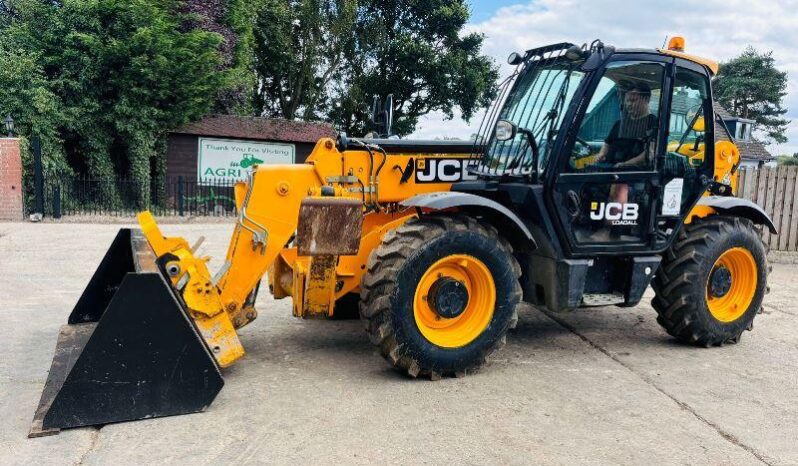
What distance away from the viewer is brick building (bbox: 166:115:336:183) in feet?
64.8

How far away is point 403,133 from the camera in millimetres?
29531

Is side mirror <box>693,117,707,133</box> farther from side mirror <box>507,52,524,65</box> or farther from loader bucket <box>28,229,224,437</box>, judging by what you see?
loader bucket <box>28,229,224,437</box>

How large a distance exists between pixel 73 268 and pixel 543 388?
7236 mm

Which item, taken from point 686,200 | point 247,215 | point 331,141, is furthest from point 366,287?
point 686,200

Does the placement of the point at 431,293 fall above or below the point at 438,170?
below

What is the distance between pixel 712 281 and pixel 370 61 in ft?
85.6

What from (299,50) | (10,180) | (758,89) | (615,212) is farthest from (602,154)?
(758,89)

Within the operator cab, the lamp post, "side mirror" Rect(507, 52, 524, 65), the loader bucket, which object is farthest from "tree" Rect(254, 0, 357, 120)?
the loader bucket

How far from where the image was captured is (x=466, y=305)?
471 centimetres

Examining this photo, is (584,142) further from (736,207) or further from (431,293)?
(736,207)

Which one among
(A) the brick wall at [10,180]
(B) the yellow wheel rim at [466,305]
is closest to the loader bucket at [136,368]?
(B) the yellow wheel rim at [466,305]

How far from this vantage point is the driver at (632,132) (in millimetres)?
5148

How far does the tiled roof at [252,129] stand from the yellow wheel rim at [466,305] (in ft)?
54.1

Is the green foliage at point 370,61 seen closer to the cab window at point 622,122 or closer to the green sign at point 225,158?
the green sign at point 225,158
